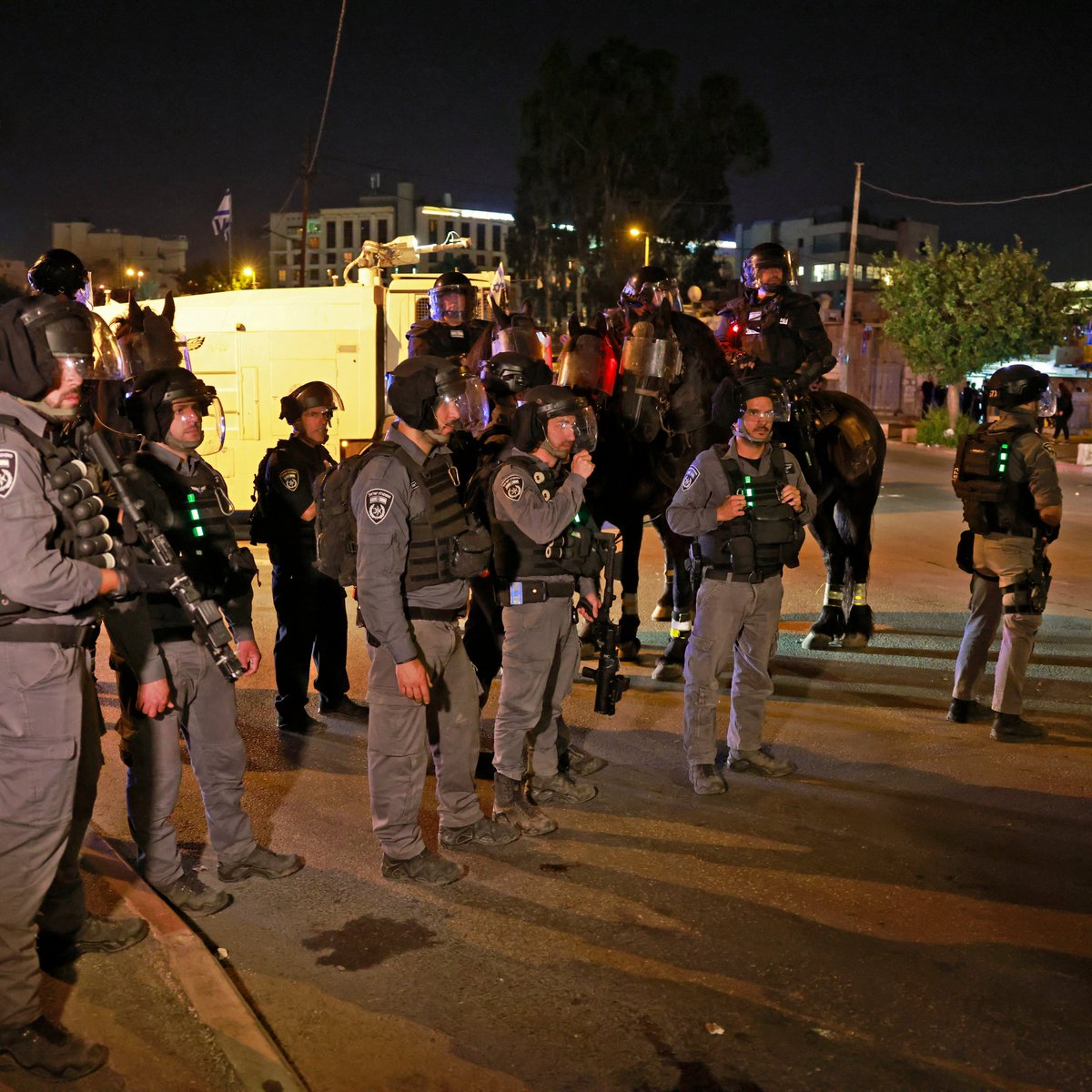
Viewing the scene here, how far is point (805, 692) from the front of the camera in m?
7.44

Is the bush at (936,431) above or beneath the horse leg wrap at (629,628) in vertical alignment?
above

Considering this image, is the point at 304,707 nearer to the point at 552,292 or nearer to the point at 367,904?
the point at 367,904

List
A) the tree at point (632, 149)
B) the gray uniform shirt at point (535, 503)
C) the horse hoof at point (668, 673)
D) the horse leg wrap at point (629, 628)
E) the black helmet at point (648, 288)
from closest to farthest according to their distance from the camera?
the gray uniform shirt at point (535, 503), the horse hoof at point (668, 673), the black helmet at point (648, 288), the horse leg wrap at point (629, 628), the tree at point (632, 149)

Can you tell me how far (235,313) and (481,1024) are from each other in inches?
436

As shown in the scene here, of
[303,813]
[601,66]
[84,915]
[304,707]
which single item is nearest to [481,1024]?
[84,915]

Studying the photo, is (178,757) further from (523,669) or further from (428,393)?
(428,393)

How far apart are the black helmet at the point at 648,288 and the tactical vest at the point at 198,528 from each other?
4009 millimetres

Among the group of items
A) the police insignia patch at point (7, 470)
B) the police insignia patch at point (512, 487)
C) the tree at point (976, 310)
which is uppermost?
the tree at point (976, 310)

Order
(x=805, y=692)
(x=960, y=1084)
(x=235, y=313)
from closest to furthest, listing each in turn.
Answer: (x=960, y=1084) → (x=805, y=692) → (x=235, y=313)

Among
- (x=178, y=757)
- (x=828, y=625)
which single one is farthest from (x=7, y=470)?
(x=828, y=625)

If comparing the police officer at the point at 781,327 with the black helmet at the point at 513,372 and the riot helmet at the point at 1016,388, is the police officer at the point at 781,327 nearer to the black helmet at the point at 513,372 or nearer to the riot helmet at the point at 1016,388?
the riot helmet at the point at 1016,388

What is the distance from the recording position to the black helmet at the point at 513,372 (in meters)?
6.30

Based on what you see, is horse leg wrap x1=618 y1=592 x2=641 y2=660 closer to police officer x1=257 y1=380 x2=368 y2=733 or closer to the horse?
the horse

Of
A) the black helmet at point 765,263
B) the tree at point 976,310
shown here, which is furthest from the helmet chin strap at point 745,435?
the tree at point 976,310
